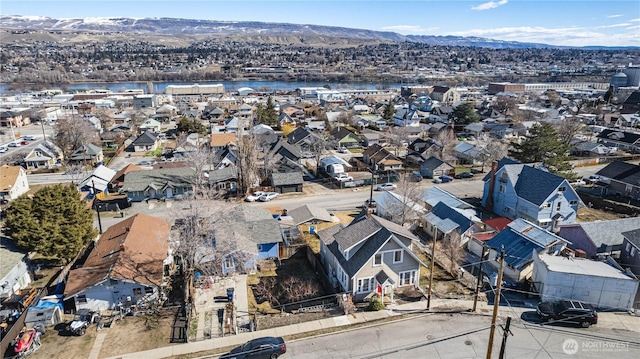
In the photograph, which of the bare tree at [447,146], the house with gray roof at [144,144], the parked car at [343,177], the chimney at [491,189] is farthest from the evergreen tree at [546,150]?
the house with gray roof at [144,144]

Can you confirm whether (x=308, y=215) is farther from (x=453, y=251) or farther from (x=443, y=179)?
(x=443, y=179)

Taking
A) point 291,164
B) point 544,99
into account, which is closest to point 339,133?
point 291,164

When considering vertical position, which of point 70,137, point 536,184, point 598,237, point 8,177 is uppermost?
point 536,184

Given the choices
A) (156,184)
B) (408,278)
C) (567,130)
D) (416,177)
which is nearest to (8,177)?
(156,184)

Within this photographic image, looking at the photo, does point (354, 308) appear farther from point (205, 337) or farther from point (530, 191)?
point (530, 191)

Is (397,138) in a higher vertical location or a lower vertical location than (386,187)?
higher

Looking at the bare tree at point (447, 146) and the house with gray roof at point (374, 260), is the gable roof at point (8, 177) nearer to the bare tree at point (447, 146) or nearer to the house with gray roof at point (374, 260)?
the house with gray roof at point (374, 260)
